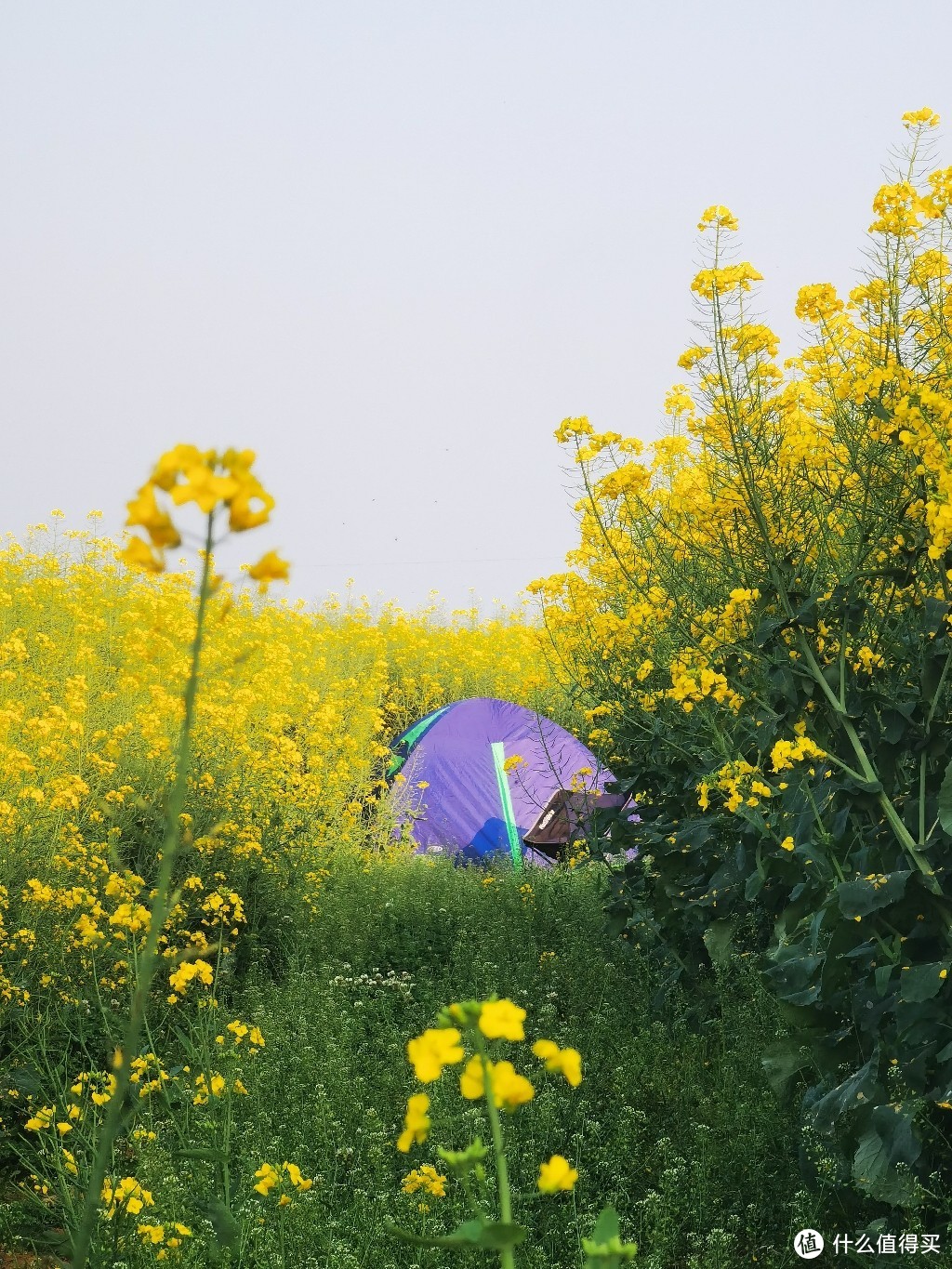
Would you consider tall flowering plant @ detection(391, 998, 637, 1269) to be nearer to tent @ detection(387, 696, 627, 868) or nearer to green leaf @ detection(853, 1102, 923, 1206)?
green leaf @ detection(853, 1102, 923, 1206)

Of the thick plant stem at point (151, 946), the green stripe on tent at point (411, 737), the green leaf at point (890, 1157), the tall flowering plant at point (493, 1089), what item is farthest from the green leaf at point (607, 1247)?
the green stripe on tent at point (411, 737)

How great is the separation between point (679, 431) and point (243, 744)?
8.66ft

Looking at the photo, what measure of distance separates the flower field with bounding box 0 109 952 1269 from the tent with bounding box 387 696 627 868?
2.65m

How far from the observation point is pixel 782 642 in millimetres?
2791

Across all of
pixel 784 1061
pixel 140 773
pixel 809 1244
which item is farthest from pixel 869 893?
pixel 140 773

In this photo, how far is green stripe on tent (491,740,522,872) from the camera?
795 centimetres

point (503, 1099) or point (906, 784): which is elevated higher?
point (906, 784)

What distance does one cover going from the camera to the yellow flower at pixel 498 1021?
0.80 metres

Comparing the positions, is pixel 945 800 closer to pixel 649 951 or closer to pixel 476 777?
pixel 649 951

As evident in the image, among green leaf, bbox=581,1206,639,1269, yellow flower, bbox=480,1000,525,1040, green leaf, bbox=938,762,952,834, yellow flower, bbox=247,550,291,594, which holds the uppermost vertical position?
yellow flower, bbox=247,550,291,594

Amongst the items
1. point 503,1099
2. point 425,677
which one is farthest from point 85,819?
point 425,677

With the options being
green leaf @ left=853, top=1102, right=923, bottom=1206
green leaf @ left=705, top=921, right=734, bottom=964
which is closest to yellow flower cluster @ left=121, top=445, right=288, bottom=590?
green leaf @ left=853, top=1102, right=923, bottom=1206

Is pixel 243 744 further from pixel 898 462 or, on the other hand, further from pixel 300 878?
pixel 898 462

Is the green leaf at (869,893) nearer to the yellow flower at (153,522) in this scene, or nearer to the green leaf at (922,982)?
the green leaf at (922,982)
